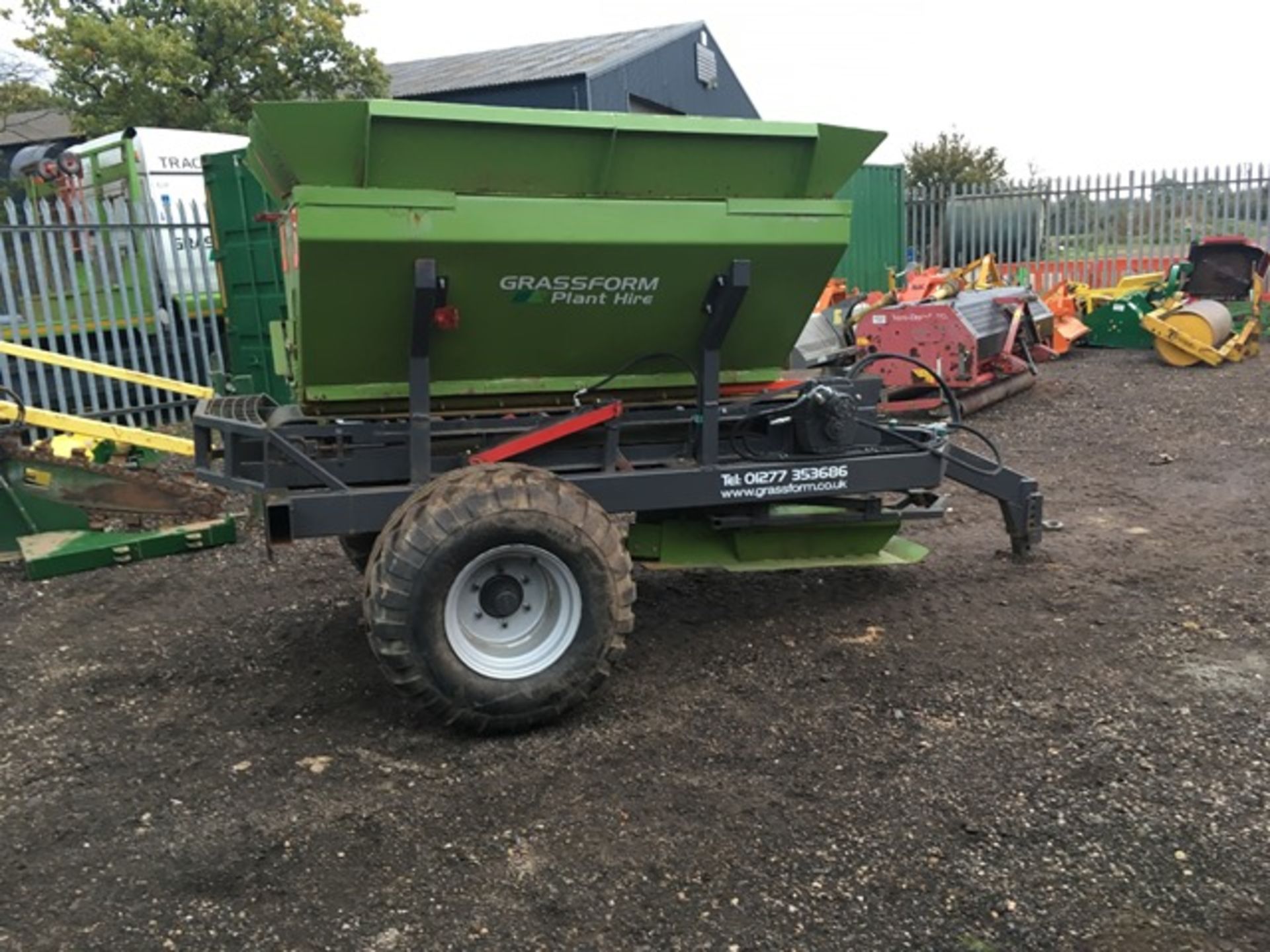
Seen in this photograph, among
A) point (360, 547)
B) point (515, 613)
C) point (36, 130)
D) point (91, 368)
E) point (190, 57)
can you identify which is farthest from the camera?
point (36, 130)

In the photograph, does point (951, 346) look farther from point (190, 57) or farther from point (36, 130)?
point (36, 130)

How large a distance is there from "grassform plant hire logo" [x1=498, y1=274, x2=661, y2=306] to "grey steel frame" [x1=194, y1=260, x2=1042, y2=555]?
0.24m

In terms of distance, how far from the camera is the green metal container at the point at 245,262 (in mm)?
8188

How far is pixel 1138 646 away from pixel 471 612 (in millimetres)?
2525

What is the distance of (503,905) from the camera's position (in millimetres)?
2529

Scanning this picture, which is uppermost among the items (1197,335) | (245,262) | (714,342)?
(245,262)

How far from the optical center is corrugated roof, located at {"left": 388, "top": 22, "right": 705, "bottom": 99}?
22062 millimetres

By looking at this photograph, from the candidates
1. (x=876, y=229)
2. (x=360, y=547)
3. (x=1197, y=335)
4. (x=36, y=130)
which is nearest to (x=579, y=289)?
(x=360, y=547)

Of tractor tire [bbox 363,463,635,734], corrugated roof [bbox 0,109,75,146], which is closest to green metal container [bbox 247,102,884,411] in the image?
tractor tire [bbox 363,463,635,734]

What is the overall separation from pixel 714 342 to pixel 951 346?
17.4 ft

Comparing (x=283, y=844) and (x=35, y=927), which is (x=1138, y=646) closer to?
(x=283, y=844)

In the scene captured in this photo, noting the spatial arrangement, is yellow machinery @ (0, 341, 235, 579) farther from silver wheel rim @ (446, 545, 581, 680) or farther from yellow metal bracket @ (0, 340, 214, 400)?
silver wheel rim @ (446, 545, 581, 680)

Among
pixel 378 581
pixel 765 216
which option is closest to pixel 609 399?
pixel 765 216

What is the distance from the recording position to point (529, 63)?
24078mm
